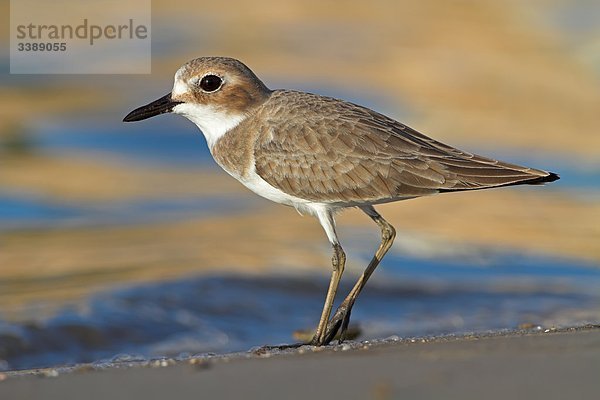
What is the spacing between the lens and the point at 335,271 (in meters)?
7.97

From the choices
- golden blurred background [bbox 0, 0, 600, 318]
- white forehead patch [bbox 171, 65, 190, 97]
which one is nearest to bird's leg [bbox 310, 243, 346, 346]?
white forehead patch [bbox 171, 65, 190, 97]

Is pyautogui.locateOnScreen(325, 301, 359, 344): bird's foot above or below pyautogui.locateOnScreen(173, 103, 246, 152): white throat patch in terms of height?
below

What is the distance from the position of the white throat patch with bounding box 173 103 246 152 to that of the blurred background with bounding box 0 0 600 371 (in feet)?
7.04

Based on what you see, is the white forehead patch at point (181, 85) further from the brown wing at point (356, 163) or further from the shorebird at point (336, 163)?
the brown wing at point (356, 163)

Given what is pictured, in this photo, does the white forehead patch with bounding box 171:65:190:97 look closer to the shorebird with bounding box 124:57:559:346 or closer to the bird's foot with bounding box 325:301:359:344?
the shorebird with bounding box 124:57:559:346

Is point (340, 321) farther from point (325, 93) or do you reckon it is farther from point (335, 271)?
point (325, 93)

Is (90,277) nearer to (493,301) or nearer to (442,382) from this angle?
(493,301)

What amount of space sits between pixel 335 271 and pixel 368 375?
2.52 meters

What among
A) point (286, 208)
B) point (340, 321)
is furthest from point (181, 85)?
point (286, 208)

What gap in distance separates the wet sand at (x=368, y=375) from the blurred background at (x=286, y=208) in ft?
7.36

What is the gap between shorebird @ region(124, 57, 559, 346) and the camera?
7.61 m

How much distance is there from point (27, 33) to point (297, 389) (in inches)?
595

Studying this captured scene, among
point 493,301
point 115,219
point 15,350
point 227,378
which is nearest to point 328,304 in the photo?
point 227,378

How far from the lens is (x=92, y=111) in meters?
17.4
